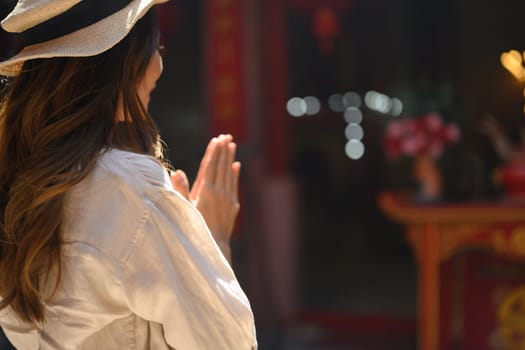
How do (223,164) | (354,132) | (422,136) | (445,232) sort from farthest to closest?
(354,132) < (422,136) < (445,232) < (223,164)

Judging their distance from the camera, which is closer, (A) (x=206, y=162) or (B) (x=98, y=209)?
(B) (x=98, y=209)

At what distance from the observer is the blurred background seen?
5.05 meters

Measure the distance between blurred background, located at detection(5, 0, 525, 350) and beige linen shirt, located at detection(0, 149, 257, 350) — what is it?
347 centimetres

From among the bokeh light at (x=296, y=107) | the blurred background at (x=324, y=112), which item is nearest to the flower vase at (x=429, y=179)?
the blurred background at (x=324, y=112)

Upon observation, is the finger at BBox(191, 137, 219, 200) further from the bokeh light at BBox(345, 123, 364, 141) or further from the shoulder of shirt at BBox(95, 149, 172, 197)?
the bokeh light at BBox(345, 123, 364, 141)

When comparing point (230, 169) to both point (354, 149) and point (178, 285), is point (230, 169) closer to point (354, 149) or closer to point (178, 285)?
point (178, 285)

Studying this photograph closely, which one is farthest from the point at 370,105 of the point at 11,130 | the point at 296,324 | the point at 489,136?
the point at 11,130

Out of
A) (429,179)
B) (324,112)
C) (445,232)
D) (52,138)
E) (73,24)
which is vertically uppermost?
(73,24)

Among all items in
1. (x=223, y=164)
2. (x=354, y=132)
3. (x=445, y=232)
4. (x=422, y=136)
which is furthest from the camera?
(x=354, y=132)

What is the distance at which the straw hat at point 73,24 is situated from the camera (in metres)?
1.25

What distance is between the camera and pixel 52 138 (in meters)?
1.29

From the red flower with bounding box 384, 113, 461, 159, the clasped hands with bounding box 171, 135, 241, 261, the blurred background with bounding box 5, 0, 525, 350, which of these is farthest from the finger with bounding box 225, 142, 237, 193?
the blurred background with bounding box 5, 0, 525, 350

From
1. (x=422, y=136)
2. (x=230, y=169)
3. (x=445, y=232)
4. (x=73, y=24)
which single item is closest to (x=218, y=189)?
(x=230, y=169)

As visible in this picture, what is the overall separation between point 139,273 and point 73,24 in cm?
40
